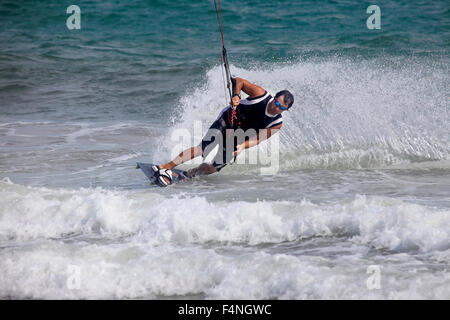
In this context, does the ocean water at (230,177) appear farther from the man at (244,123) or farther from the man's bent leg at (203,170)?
the man at (244,123)

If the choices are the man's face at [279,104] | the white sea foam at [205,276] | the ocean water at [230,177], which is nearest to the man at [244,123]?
the man's face at [279,104]

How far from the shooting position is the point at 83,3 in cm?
2392

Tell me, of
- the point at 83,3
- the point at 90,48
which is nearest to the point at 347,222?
the point at 90,48

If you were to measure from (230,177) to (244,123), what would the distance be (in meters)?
0.86

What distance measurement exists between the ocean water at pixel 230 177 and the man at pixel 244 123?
29 centimetres

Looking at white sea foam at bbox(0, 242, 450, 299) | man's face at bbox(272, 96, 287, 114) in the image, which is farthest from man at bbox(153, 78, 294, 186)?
white sea foam at bbox(0, 242, 450, 299)

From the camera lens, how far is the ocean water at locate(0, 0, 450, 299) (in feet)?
14.5

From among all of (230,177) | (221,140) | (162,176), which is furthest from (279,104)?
(162,176)

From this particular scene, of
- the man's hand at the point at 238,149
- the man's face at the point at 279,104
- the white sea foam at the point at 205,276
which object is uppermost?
the man's face at the point at 279,104

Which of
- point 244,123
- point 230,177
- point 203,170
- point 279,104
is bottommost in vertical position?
point 230,177

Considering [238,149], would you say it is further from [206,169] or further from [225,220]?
[225,220]

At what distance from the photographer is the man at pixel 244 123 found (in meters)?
6.93

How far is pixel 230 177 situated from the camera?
768 centimetres
